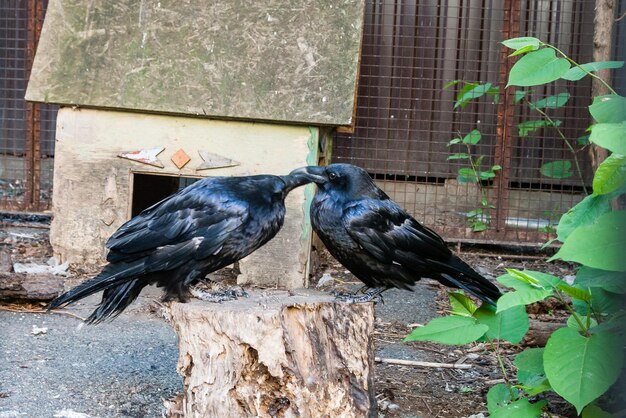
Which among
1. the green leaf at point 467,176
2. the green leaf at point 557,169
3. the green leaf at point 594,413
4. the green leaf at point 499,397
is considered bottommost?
the green leaf at point 499,397

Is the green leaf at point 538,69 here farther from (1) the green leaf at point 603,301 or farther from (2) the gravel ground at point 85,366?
(2) the gravel ground at point 85,366

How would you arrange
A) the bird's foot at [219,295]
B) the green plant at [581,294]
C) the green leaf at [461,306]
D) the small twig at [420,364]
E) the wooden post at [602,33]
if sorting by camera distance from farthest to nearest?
the wooden post at [602,33]
the small twig at [420,364]
the bird's foot at [219,295]
the green leaf at [461,306]
the green plant at [581,294]

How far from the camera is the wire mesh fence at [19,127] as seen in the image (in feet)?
26.0

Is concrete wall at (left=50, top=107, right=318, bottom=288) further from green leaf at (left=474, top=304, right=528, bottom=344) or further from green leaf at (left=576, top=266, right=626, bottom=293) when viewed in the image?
green leaf at (left=576, top=266, right=626, bottom=293)

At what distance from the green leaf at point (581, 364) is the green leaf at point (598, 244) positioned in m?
0.30

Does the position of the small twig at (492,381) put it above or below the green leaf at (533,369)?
below

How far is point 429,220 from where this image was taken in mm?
8000

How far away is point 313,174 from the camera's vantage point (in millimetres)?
4645

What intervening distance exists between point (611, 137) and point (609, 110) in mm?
294

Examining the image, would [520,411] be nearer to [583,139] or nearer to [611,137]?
[611,137]

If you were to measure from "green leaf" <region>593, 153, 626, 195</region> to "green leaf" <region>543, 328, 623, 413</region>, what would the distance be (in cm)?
51

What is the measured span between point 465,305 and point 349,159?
4.19 meters

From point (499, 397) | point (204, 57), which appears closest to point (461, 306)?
point (499, 397)

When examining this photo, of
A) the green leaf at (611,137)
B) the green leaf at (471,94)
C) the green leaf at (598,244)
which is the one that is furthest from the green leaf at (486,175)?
the green leaf at (598,244)
